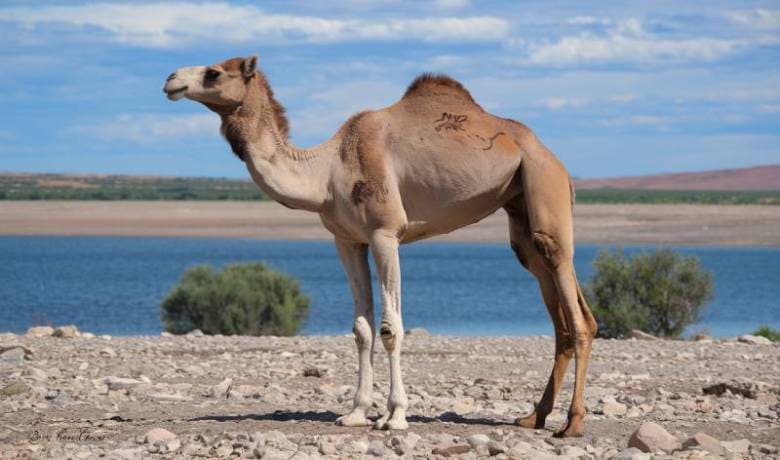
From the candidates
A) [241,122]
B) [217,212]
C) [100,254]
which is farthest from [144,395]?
[217,212]

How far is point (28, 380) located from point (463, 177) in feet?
18.6

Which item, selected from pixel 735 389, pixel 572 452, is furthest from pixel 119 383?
pixel 735 389

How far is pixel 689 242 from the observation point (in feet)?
301

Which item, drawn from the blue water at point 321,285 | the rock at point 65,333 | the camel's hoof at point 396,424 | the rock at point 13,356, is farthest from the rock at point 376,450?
the blue water at point 321,285

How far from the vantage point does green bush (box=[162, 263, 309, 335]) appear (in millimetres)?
30047

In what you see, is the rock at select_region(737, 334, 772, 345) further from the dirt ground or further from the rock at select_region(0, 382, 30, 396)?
the dirt ground

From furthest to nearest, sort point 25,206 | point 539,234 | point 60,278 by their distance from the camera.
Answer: point 25,206
point 60,278
point 539,234

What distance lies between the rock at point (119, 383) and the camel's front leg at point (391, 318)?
4.01 metres

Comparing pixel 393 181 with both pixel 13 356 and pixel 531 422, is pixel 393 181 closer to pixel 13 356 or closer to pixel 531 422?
pixel 531 422

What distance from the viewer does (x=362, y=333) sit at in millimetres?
11664

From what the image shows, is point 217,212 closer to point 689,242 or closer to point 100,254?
point 100,254

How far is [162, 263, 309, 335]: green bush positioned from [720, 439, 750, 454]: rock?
19305 mm

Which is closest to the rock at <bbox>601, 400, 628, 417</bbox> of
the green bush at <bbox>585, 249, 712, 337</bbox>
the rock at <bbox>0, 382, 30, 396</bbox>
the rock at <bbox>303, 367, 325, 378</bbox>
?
the rock at <bbox>303, 367, 325, 378</bbox>

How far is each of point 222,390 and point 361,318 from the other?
296cm
